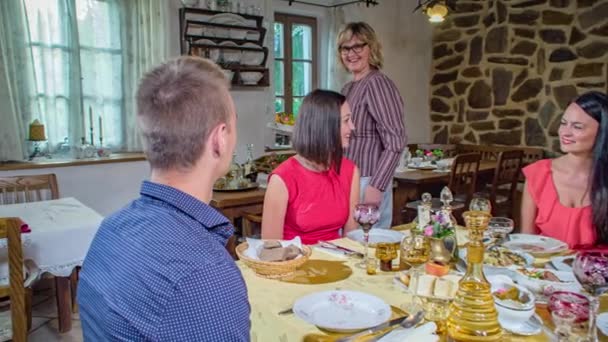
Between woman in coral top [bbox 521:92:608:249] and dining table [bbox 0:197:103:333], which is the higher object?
woman in coral top [bbox 521:92:608:249]

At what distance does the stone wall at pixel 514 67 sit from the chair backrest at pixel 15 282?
467cm

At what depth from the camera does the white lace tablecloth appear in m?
2.10

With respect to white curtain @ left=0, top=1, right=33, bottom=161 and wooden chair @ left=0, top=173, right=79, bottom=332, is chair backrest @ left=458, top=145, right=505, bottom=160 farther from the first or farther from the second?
white curtain @ left=0, top=1, right=33, bottom=161

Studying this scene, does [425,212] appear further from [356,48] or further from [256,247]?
[356,48]

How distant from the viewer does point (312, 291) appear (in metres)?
1.26

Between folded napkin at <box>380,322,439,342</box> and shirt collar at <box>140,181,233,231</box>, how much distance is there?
44 cm

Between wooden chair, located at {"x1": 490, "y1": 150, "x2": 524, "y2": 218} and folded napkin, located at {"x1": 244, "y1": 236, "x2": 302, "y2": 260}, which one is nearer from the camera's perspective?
folded napkin, located at {"x1": 244, "y1": 236, "x2": 302, "y2": 260}

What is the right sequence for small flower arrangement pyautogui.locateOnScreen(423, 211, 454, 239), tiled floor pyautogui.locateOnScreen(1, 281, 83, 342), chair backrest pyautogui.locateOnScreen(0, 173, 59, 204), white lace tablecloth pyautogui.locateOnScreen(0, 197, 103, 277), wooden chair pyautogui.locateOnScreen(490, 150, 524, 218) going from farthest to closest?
wooden chair pyautogui.locateOnScreen(490, 150, 524, 218) < chair backrest pyautogui.locateOnScreen(0, 173, 59, 204) < tiled floor pyautogui.locateOnScreen(1, 281, 83, 342) < white lace tablecloth pyautogui.locateOnScreen(0, 197, 103, 277) < small flower arrangement pyautogui.locateOnScreen(423, 211, 454, 239)

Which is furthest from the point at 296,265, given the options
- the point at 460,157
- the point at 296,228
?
the point at 460,157

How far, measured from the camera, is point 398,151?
2336mm

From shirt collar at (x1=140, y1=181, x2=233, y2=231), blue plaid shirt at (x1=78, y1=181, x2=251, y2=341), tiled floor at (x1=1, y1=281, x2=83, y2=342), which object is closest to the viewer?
blue plaid shirt at (x1=78, y1=181, x2=251, y2=341)

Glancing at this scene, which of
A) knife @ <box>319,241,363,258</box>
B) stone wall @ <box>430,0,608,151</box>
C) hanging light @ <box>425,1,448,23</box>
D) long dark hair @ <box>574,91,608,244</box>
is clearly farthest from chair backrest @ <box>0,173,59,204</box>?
stone wall @ <box>430,0,608,151</box>

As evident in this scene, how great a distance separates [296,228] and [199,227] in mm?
1073

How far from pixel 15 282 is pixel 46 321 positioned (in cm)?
102
